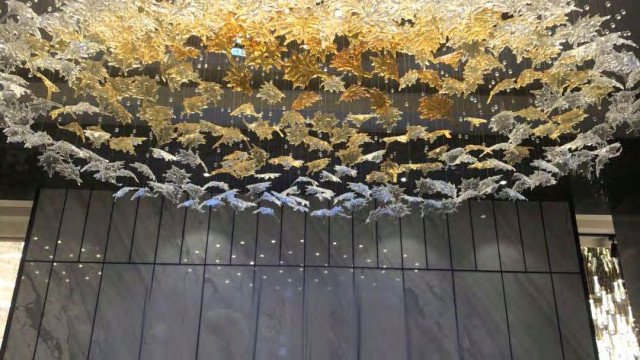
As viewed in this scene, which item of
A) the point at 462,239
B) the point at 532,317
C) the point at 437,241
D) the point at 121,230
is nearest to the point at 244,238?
the point at 121,230

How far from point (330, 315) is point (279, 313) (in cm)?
70

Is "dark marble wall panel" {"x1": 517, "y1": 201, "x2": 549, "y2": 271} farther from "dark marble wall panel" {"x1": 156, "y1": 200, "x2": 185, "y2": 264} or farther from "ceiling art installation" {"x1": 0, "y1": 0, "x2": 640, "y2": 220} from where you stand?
"dark marble wall panel" {"x1": 156, "y1": 200, "x2": 185, "y2": 264}

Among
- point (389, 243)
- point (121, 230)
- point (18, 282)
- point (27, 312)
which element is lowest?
point (27, 312)

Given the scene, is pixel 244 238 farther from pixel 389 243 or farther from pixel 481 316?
pixel 481 316

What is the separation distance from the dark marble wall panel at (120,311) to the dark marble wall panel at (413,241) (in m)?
3.65

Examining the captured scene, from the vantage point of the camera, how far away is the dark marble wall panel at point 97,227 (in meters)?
8.55

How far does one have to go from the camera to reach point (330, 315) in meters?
8.27

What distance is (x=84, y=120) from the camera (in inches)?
303

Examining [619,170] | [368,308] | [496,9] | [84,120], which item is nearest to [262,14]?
[496,9]

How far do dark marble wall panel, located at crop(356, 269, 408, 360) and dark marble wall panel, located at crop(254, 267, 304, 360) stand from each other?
2.78 feet

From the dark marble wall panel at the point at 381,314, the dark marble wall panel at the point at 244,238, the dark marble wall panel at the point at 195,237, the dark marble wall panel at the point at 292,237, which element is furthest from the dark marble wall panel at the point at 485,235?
the dark marble wall panel at the point at 195,237

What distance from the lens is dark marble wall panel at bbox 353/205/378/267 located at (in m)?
8.62

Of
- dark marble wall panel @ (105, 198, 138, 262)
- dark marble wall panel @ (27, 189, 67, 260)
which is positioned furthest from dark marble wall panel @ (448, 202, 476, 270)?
dark marble wall panel @ (27, 189, 67, 260)

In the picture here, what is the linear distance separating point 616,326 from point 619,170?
16.5 ft
